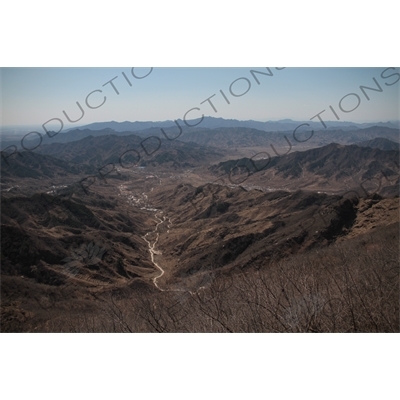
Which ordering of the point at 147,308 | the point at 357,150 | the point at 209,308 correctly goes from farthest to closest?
the point at 357,150, the point at 147,308, the point at 209,308

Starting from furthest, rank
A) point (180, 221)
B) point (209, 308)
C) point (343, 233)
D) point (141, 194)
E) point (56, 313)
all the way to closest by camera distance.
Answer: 1. point (141, 194)
2. point (180, 221)
3. point (343, 233)
4. point (56, 313)
5. point (209, 308)

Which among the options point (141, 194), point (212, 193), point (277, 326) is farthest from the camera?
point (141, 194)

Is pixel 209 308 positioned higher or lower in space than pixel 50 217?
lower

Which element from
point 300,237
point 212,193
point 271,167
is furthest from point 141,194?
point 300,237

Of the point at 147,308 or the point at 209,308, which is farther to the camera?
the point at 147,308

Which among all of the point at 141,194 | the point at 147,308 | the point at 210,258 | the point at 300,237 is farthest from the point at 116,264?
the point at 141,194

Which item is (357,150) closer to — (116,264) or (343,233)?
(343,233)

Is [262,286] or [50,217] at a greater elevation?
[50,217]

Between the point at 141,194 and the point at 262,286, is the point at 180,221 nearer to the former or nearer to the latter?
the point at 141,194

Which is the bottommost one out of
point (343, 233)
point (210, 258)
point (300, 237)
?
point (343, 233)
